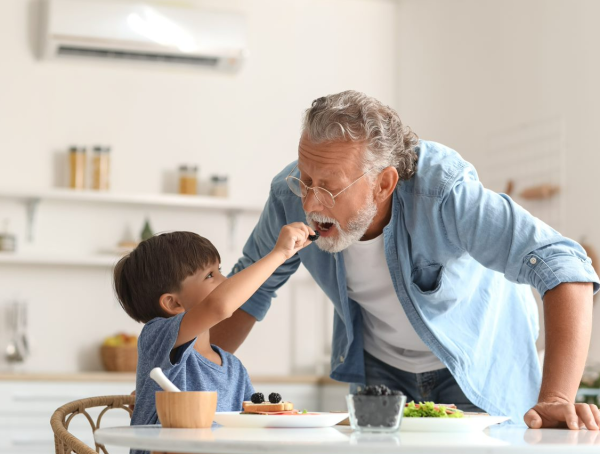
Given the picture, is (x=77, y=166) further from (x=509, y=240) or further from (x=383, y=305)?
(x=509, y=240)

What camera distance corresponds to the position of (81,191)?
4.17 metres

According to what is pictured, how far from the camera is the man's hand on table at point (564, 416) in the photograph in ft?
3.97

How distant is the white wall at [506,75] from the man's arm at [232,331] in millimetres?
1746

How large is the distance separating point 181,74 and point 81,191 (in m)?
0.87

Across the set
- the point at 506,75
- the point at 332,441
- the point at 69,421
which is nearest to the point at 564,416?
the point at 332,441

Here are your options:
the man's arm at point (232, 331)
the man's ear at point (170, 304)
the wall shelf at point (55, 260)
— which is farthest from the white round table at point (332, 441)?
the wall shelf at point (55, 260)

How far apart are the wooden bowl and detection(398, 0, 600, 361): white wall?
244cm

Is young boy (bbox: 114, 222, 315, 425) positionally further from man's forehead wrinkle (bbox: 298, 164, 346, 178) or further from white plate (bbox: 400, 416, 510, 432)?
white plate (bbox: 400, 416, 510, 432)

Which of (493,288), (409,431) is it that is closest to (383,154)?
(493,288)

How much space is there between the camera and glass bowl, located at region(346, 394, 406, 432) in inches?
40.8

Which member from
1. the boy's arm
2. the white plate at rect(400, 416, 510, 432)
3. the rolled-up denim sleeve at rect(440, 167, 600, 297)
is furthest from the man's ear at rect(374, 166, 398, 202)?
the white plate at rect(400, 416, 510, 432)

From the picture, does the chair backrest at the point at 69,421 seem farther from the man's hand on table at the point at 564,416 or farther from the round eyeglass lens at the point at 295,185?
the man's hand on table at the point at 564,416

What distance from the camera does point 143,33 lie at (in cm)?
424

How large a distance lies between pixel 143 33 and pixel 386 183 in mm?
2843
